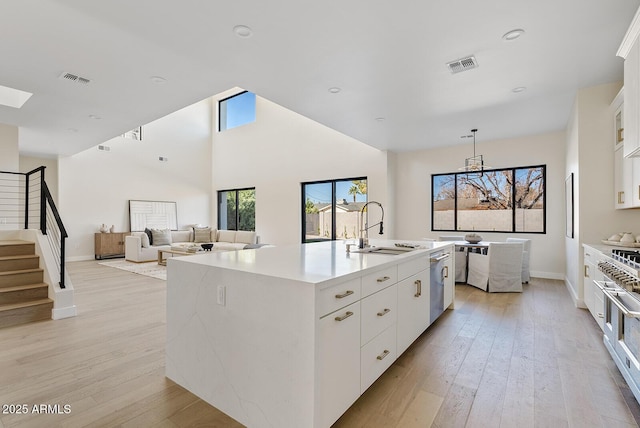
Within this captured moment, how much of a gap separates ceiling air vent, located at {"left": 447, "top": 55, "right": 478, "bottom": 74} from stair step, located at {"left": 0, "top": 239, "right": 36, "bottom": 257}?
217 inches

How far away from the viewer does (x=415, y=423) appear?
1702 mm

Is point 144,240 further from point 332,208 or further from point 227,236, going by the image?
point 332,208

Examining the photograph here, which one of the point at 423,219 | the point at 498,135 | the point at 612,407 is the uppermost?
the point at 498,135

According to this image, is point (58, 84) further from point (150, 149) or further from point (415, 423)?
point (150, 149)

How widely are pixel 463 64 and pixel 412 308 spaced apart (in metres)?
2.47

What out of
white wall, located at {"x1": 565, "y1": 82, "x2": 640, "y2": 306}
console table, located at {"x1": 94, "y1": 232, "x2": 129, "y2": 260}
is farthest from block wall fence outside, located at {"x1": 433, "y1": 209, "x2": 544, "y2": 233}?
console table, located at {"x1": 94, "y1": 232, "x2": 129, "y2": 260}

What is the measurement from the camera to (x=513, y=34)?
2.63 metres

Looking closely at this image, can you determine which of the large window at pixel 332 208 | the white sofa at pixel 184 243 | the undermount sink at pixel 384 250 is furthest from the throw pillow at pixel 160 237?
the undermount sink at pixel 384 250

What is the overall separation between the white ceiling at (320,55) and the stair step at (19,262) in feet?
6.82

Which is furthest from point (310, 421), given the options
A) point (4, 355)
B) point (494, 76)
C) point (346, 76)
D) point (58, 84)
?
point (58, 84)

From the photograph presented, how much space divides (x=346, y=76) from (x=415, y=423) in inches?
126

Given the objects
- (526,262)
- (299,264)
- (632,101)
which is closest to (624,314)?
(632,101)

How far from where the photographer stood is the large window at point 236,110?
994 centimetres

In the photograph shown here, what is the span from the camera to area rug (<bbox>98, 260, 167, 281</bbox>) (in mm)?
5934
